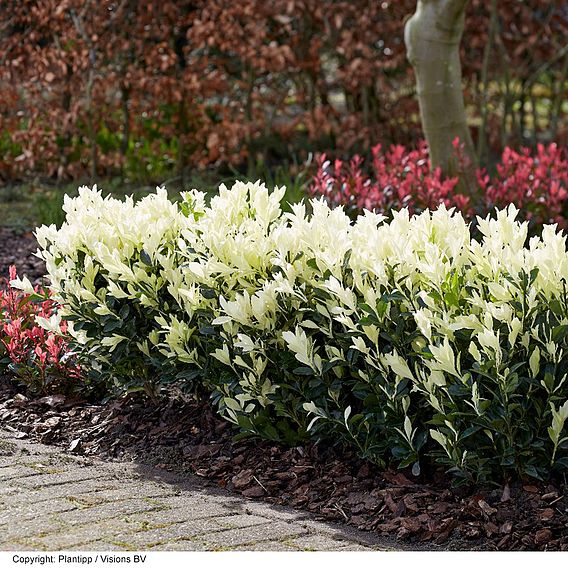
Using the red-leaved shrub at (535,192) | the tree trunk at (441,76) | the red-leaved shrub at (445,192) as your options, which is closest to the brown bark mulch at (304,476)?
the red-leaved shrub at (445,192)

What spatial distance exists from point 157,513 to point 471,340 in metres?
1.15

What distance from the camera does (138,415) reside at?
4246 millimetres

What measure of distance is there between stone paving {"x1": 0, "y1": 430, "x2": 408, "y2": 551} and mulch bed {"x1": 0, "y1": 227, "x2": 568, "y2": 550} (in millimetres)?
105

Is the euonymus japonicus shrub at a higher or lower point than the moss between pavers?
higher

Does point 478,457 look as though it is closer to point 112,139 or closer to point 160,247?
point 160,247

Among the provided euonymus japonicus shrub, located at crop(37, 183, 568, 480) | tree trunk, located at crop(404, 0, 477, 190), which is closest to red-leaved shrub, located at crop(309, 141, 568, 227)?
tree trunk, located at crop(404, 0, 477, 190)

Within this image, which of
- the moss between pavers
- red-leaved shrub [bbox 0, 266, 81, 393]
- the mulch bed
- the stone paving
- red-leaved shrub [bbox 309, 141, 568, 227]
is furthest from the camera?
red-leaved shrub [bbox 309, 141, 568, 227]

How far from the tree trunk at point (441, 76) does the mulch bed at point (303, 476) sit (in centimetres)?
326

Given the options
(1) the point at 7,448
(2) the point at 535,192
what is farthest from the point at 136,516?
(2) the point at 535,192

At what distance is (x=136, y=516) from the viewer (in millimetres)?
3238

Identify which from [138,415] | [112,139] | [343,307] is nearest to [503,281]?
[343,307]

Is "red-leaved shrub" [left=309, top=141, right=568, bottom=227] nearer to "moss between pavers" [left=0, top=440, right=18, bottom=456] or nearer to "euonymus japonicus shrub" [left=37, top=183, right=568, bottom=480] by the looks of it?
"euonymus japonicus shrub" [left=37, top=183, right=568, bottom=480]

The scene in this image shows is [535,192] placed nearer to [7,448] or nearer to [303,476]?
A: [303,476]

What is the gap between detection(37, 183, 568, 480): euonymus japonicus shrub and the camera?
3250mm
